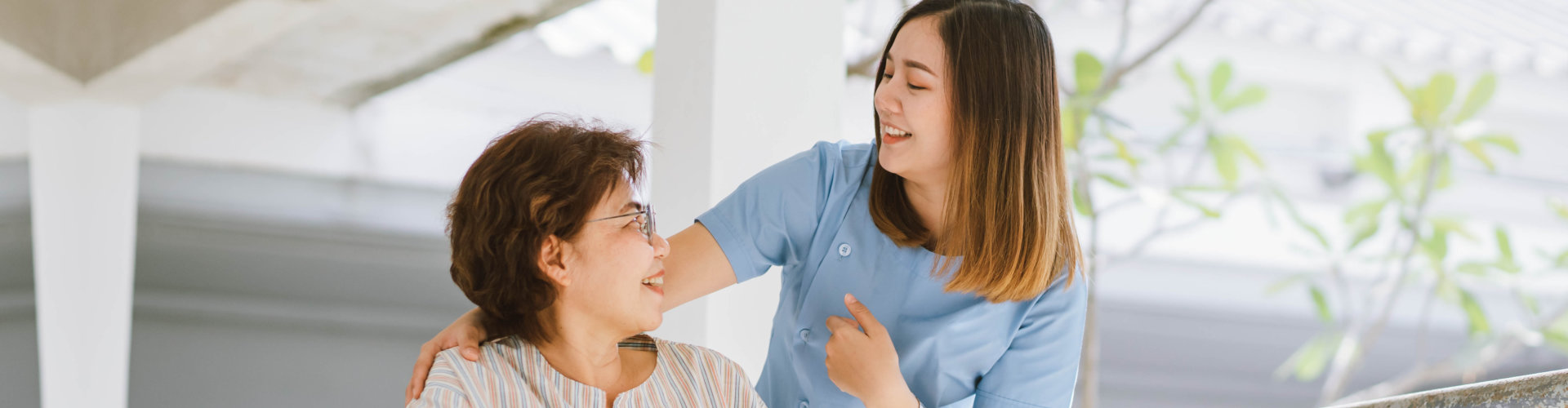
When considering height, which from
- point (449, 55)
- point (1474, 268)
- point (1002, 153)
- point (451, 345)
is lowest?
point (1474, 268)

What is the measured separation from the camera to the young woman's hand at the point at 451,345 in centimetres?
125

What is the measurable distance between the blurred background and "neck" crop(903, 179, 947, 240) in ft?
3.29

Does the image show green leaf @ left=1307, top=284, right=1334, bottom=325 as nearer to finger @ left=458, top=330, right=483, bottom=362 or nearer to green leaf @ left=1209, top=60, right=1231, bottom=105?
green leaf @ left=1209, top=60, right=1231, bottom=105

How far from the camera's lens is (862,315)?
4.66 ft

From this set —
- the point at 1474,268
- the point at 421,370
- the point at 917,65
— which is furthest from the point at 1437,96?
the point at 421,370

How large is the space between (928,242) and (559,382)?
520 millimetres

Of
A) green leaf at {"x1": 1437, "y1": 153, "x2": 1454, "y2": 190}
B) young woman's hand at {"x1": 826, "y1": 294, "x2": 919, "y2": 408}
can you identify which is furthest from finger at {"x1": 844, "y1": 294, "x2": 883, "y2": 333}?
green leaf at {"x1": 1437, "y1": 153, "x2": 1454, "y2": 190}

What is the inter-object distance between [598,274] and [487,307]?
0.43 ft

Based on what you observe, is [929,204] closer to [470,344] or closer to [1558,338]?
[470,344]

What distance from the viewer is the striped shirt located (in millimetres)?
1233

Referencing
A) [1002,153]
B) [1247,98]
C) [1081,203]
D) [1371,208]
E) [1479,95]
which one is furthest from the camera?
[1371,208]

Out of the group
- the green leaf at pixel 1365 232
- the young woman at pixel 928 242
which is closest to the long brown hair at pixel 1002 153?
the young woman at pixel 928 242

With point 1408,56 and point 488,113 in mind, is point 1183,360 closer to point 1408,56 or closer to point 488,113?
point 1408,56

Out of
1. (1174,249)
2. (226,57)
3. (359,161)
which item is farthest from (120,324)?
(1174,249)
